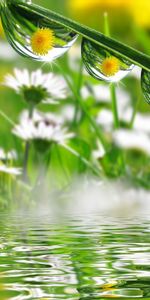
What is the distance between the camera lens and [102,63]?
2.19ft

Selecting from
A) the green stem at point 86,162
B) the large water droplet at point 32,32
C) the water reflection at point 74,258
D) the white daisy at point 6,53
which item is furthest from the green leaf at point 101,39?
the white daisy at point 6,53

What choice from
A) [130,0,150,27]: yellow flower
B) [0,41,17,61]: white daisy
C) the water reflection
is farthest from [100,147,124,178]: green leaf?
[130,0,150,27]: yellow flower

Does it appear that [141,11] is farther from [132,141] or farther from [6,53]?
[132,141]

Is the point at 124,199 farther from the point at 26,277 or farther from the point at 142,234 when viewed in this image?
the point at 26,277

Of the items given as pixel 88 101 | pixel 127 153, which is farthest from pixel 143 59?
pixel 88 101

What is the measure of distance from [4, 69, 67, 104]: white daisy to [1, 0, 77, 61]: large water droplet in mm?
898

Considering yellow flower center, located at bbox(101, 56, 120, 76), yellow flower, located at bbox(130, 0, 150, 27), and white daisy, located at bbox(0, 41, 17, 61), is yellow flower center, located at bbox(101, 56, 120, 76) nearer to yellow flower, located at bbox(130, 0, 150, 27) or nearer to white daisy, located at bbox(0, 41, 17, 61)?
white daisy, located at bbox(0, 41, 17, 61)

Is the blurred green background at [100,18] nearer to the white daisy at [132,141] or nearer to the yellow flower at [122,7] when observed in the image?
the yellow flower at [122,7]

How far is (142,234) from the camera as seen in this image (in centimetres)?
78

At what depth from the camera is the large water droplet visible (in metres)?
0.65

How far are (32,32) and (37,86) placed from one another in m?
0.93

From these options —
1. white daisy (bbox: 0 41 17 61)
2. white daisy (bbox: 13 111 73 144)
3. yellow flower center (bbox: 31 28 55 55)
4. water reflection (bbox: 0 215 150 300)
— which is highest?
yellow flower center (bbox: 31 28 55 55)

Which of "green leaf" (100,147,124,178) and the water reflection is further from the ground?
the water reflection

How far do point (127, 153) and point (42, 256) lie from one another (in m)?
1.22
